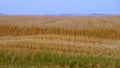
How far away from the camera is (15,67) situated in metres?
10.2

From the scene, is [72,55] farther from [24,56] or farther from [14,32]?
[14,32]

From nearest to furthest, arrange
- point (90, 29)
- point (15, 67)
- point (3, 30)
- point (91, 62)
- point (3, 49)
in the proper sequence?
point (15, 67)
point (91, 62)
point (3, 49)
point (90, 29)
point (3, 30)

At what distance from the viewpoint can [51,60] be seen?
11.5m

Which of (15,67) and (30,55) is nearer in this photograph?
(15,67)

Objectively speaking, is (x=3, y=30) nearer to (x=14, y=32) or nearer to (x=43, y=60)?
(x=14, y=32)

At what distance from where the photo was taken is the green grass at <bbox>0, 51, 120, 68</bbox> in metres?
10.8

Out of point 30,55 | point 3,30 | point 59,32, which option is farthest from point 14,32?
point 30,55

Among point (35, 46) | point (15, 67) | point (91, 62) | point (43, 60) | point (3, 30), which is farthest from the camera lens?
point (3, 30)

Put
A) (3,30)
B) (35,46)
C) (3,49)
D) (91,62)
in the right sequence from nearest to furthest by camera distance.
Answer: (91,62) < (3,49) < (35,46) < (3,30)

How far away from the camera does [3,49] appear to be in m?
12.8

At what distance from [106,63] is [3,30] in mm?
14024

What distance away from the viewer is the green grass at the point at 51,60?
10.8 metres

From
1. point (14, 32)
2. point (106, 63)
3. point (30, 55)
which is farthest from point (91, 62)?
point (14, 32)

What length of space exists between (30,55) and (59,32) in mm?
10684
